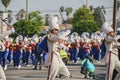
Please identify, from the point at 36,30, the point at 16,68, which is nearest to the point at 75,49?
the point at 16,68

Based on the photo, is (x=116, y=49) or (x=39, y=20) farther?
(x=39, y=20)

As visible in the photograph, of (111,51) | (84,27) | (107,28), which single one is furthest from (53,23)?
(84,27)

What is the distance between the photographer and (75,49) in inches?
1199

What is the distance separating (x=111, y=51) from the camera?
1312 cm

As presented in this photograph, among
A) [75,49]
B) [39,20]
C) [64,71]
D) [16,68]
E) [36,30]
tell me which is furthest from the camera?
[39,20]

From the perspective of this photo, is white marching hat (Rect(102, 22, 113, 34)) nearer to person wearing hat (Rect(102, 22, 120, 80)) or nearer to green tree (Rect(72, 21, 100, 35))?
person wearing hat (Rect(102, 22, 120, 80))

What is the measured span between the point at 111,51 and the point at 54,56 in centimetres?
155

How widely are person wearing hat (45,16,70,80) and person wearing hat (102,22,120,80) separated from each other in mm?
1185

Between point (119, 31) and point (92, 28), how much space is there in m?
56.1

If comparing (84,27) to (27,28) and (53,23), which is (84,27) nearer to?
(27,28)

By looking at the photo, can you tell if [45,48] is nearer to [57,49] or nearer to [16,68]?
[57,49]

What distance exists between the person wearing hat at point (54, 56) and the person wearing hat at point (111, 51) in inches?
46.7

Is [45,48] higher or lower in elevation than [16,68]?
higher

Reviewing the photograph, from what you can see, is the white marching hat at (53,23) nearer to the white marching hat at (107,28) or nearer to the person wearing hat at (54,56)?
the person wearing hat at (54,56)
